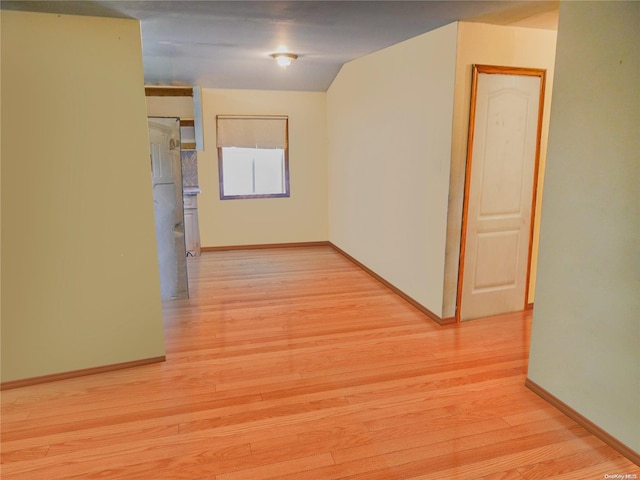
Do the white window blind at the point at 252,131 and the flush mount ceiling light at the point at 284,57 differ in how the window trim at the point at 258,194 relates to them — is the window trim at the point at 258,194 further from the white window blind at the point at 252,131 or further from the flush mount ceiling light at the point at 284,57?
the flush mount ceiling light at the point at 284,57

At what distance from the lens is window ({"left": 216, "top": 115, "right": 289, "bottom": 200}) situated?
6.12 meters

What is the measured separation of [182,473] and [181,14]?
270cm

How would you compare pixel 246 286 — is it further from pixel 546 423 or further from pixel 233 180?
pixel 546 423

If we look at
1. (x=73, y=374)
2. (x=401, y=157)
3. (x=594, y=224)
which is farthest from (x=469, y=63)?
(x=73, y=374)

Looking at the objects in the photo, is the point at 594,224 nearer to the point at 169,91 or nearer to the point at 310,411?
the point at 310,411

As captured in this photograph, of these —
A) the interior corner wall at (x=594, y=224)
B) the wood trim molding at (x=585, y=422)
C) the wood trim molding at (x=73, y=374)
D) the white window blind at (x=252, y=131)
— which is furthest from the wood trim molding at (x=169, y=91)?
the wood trim molding at (x=585, y=422)

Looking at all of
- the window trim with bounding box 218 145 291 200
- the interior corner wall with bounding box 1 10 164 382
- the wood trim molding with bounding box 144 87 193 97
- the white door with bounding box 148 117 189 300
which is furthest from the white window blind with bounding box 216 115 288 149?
the interior corner wall with bounding box 1 10 164 382

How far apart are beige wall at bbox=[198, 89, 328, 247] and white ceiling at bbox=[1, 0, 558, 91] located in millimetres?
1071

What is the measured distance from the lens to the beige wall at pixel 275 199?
6094 mm

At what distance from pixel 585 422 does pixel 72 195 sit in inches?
126

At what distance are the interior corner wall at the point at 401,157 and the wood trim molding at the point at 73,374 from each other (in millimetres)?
2327

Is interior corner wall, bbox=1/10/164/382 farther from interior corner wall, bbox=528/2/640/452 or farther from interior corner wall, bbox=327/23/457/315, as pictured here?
interior corner wall, bbox=528/2/640/452

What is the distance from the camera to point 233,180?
20.8ft

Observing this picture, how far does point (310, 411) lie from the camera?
2.46 metres
